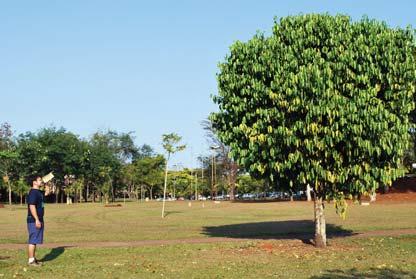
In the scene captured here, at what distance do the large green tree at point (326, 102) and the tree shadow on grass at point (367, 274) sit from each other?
4003 mm

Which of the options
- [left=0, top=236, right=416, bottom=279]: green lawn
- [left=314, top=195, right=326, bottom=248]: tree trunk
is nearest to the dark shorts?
[left=0, top=236, right=416, bottom=279]: green lawn

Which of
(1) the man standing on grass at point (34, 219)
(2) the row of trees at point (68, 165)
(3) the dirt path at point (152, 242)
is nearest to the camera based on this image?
(1) the man standing on grass at point (34, 219)

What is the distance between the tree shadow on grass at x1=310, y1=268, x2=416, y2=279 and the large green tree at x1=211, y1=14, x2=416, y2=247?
13.1 feet

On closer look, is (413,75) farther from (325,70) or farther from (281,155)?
(281,155)

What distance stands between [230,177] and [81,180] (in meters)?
23.3

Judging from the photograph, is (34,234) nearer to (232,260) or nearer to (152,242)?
(232,260)

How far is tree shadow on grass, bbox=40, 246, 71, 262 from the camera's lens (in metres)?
14.6

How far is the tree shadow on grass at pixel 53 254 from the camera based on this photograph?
1463 cm

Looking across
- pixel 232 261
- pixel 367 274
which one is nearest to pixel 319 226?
pixel 232 261

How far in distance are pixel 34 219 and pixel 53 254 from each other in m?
2.51

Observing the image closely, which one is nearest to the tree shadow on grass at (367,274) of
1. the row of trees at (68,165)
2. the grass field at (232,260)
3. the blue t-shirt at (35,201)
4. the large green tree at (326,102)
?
the grass field at (232,260)

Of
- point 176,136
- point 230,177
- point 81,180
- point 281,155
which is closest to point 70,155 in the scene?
point 81,180

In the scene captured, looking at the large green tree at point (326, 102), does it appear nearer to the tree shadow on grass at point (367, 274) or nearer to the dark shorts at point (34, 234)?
the tree shadow on grass at point (367, 274)

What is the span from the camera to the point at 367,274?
11156 millimetres
